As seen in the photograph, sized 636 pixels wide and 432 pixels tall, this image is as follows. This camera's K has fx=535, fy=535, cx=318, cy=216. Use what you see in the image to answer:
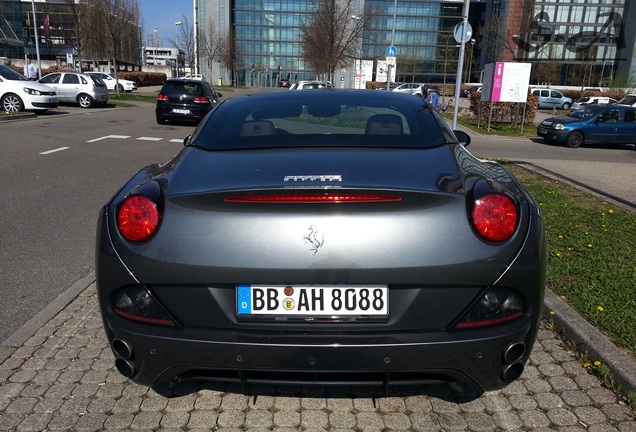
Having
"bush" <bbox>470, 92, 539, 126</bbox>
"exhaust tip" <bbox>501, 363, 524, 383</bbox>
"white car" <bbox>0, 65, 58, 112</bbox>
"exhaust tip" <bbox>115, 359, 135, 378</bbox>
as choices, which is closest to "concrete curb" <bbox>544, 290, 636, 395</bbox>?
"exhaust tip" <bbox>501, 363, 524, 383</bbox>

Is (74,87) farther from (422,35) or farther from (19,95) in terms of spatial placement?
(422,35)

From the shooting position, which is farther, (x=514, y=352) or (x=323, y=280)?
(x=514, y=352)

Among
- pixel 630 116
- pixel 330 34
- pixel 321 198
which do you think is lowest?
pixel 630 116

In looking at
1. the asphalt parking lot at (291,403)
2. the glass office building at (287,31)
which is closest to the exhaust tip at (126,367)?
the asphalt parking lot at (291,403)

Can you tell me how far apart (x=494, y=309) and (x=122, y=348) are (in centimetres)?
158

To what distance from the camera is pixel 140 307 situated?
224 centimetres

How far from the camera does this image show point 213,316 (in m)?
2.18

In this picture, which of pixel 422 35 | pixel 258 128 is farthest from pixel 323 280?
pixel 422 35

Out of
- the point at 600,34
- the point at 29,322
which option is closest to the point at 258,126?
the point at 29,322

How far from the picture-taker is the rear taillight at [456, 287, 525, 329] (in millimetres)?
2180

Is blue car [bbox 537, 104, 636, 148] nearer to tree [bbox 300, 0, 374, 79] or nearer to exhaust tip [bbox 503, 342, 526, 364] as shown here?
exhaust tip [bbox 503, 342, 526, 364]

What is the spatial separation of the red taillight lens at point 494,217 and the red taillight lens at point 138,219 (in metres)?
1.31

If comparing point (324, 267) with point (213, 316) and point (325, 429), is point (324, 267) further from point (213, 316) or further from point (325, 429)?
point (325, 429)

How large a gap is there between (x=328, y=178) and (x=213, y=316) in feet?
2.44
